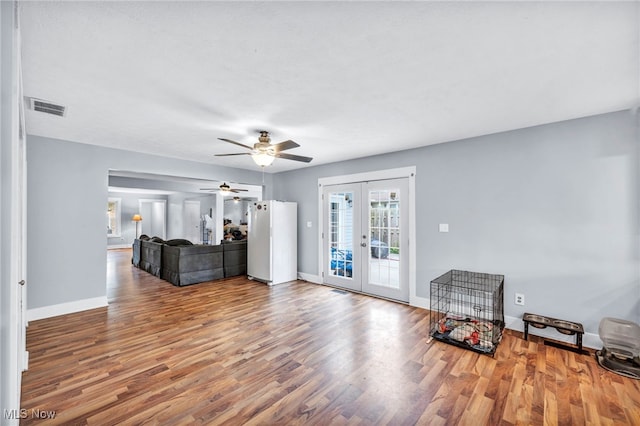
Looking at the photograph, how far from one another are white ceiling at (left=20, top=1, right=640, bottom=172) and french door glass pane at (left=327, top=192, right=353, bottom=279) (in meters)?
2.14

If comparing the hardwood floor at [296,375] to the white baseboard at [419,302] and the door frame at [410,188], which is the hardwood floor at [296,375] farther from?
the door frame at [410,188]

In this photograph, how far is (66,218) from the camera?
3967 millimetres

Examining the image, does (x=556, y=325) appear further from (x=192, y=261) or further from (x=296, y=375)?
(x=192, y=261)

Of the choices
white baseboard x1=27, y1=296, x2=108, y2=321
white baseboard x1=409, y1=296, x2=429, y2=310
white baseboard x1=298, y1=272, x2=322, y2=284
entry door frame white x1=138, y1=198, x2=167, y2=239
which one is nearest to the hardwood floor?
white baseboard x1=27, y1=296, x2=108, y2=321

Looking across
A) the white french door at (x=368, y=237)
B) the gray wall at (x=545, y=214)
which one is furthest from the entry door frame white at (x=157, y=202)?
the gray wall at (x=545, y=214)

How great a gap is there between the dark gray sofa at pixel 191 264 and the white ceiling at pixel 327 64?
9.52ft

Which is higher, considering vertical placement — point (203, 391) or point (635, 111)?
point (635, 111)

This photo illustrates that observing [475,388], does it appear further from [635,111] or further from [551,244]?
[635,111]

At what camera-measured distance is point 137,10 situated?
147 centimetres

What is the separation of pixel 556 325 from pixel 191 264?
5.82 m

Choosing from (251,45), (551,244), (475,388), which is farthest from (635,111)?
(251,45)

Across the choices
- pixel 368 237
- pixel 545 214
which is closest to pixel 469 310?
pixel 545 214

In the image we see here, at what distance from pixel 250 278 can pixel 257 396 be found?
4.17m

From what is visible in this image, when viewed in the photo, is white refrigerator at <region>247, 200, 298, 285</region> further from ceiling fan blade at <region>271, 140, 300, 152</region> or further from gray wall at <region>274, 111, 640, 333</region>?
gray wall at <region>274, 111, 640, 333</region>
